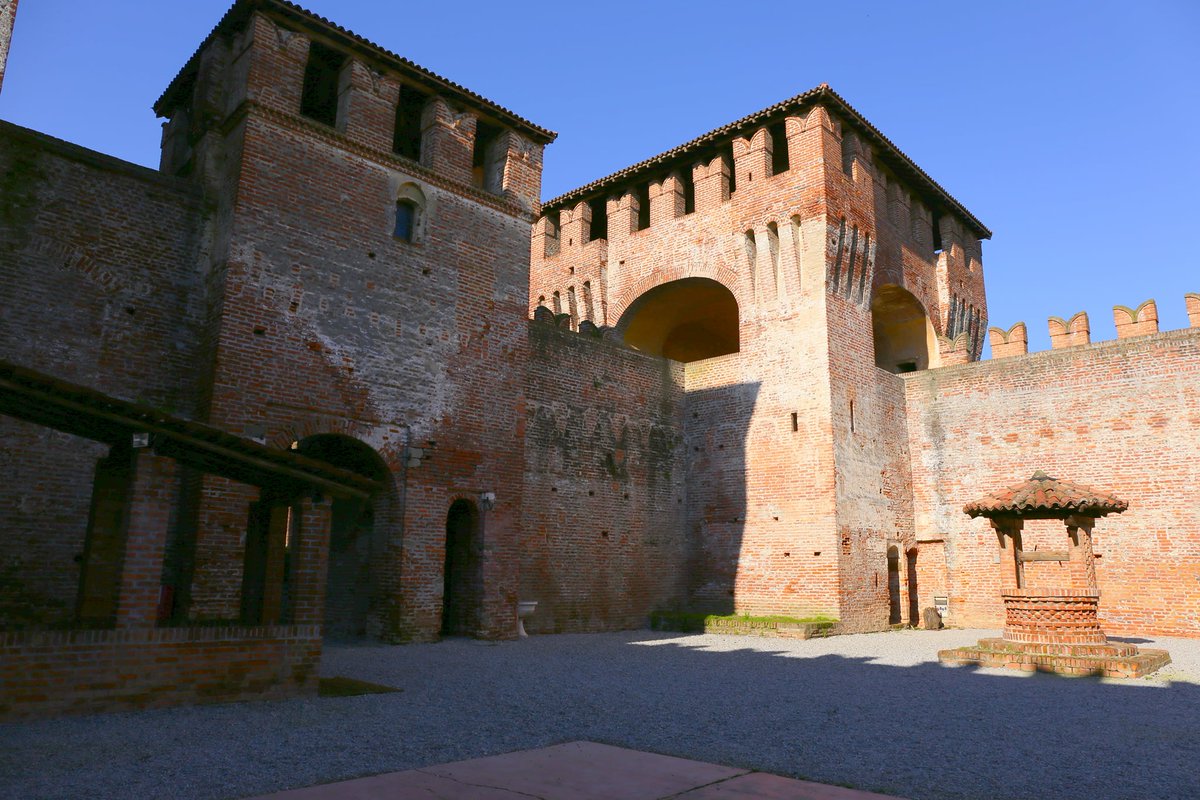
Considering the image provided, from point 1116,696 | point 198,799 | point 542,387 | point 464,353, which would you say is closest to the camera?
point 198,799

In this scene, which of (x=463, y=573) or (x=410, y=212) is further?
(x=410, y=212)

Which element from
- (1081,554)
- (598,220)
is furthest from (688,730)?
(598,220)

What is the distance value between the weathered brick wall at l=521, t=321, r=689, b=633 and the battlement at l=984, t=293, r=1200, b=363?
795cm

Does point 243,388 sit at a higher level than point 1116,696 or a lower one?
higher

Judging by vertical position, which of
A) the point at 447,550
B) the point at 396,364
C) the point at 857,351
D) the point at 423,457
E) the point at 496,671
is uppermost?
the point at 857,351

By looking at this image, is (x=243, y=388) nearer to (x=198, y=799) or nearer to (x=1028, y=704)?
(x=198, y=799)

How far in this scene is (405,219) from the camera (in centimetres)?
1386

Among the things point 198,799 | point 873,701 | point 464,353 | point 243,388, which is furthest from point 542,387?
point 198,799

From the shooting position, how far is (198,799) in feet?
14.0

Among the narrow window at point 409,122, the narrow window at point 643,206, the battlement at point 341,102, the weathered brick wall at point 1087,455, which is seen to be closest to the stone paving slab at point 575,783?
the battlement at point 341,102

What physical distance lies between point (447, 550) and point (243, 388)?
15.7ft

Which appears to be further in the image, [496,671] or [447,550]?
[447,550]

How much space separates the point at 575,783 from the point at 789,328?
14.4 metres

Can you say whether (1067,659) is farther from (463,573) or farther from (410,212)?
(410,212)
